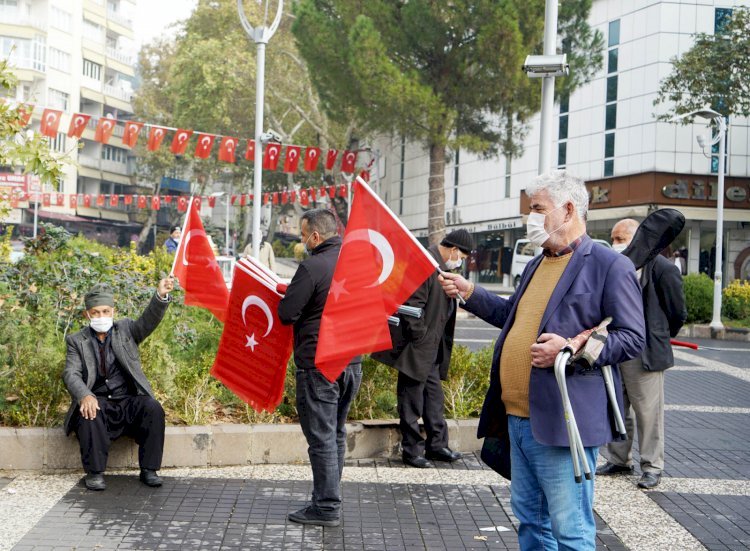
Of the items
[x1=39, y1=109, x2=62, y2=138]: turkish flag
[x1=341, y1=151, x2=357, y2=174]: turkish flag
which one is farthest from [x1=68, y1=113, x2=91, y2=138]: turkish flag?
[x1=341, y1=151, x2=357, y2=174]: turkish flag

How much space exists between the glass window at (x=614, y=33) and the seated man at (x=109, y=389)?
3550 centimetres

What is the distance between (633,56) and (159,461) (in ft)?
115

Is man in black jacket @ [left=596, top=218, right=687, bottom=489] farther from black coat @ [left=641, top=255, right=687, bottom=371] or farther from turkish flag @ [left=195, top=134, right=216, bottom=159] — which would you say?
turkish flag @ [left=195, top=134, right=216, bottom=159]

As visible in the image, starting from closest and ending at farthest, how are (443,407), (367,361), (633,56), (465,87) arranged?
(443,407)
(367,361)
(465,87)
(633,56)

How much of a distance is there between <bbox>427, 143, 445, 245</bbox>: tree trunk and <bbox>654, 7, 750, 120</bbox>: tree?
808cm

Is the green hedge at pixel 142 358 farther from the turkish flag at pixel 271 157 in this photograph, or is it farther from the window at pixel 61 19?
the window at pixel 61 19

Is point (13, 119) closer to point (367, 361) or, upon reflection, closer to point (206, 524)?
point (367, 361)

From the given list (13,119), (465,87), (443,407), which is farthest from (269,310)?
(465,87)

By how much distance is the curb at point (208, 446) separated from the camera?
6551mm

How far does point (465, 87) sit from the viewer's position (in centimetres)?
2597

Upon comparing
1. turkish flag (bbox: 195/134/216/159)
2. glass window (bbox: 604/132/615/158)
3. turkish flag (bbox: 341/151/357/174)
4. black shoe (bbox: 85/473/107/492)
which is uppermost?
glass window (bbox: 604/132/615/158)

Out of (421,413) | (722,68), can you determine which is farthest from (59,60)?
(421,413)

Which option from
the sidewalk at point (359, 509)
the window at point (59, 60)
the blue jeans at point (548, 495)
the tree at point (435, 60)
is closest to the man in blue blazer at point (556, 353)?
the blue jeans at point (548, 495)

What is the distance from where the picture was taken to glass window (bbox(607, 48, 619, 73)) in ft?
128
